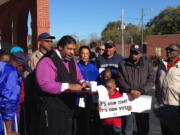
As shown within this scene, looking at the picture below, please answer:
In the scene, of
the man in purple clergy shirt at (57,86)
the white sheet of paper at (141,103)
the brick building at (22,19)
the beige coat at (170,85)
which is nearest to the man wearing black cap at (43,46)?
the man in purple clergy shirt at (57,86)

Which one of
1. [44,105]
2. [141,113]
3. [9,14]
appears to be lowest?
[141,113]

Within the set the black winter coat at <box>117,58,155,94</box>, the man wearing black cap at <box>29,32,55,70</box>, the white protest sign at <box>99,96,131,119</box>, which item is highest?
the man wearing black cap at <box>29,32,55,70</box>

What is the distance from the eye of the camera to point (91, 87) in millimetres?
4246

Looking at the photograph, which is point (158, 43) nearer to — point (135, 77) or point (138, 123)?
point (138, 123)

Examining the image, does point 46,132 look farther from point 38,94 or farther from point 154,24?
point 154,24

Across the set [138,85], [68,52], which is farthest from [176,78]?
[68,52]

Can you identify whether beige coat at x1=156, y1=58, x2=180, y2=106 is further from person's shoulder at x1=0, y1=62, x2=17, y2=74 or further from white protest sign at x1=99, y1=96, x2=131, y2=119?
person's shoulder at x1=0, y1=62, x2=17, y2=74

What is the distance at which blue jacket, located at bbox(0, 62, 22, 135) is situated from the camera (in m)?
2.81

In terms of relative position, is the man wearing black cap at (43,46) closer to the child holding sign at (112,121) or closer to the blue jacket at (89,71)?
the blue jacket at (89,71)

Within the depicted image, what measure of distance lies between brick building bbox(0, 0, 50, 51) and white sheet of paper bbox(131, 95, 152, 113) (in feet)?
18.0

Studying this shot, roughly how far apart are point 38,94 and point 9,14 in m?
11.2

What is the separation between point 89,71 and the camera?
5.50 metres

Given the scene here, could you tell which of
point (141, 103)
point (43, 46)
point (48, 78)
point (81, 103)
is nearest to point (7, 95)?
point (48, 78)

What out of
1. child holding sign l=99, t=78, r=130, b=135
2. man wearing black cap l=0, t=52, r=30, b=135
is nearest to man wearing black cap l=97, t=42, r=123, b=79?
child holding sign l=99, t=78, r=130, b=135
